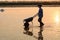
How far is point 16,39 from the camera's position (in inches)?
271

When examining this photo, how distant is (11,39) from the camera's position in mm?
6879

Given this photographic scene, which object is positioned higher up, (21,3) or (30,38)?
(30,38)

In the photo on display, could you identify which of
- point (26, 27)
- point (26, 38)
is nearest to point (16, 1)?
point (26, 27)

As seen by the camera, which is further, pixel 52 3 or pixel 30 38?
pixel 52 3

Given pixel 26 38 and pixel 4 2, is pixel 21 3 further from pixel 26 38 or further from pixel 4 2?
pixel 26 38

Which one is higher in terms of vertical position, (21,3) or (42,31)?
(42,31)

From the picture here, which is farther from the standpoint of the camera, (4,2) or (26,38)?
(4,2)

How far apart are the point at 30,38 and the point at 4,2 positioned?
18085 mm

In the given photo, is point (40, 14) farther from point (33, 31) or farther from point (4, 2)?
point (4, 2)

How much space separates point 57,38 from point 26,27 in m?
2.16

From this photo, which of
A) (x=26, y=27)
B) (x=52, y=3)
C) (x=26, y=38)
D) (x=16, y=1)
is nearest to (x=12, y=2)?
(x=16, y=1)

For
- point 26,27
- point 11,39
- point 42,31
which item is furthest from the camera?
point 26,27

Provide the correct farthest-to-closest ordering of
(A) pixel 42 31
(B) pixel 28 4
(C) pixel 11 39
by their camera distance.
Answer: (B) pixel 28 4 < (A) pixel 42 31 < (C) pixel 11 39

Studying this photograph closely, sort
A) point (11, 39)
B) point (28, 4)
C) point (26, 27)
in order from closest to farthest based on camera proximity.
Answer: point (11, 39) → point (26, 27) → point (28, 4)
